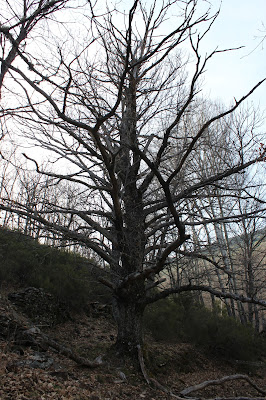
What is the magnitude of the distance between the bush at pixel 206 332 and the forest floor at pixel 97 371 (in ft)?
1.36

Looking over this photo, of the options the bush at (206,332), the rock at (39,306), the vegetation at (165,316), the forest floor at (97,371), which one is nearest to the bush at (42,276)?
the vegetation at (165,316)

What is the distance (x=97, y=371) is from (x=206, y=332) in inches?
211

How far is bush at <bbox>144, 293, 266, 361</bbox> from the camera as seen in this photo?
8.98 metres

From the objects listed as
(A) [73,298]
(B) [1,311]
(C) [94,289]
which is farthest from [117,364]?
(C) [94,289]

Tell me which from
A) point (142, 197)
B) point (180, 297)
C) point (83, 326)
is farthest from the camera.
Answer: point (180, 297)

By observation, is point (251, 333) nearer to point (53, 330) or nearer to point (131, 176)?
point (53, 330)

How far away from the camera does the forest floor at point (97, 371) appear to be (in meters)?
3.79

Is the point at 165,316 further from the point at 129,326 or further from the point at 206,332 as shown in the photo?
the point at 129,326

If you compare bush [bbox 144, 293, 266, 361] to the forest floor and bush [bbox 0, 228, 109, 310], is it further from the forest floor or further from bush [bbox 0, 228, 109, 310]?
bush [bbox 0, 228, 109, 310]

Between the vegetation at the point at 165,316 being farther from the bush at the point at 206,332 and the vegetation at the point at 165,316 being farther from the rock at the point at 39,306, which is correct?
the rock at the point at 39,306

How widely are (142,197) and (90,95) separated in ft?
8.62

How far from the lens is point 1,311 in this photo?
21.8 feet

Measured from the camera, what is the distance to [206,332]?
935 centimetres

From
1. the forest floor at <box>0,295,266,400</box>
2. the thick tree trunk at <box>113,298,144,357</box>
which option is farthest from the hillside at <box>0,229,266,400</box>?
the thick tree trunk at <box>113,298,144,357</box>
